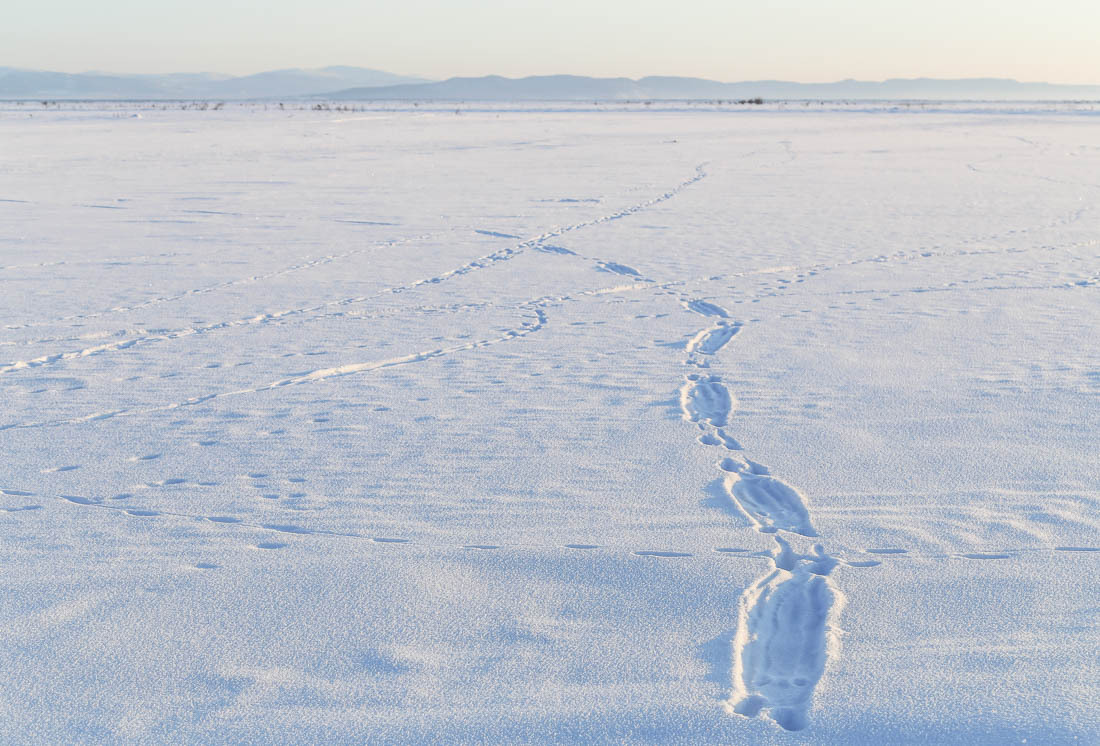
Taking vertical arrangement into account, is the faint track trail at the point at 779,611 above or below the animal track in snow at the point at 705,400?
above

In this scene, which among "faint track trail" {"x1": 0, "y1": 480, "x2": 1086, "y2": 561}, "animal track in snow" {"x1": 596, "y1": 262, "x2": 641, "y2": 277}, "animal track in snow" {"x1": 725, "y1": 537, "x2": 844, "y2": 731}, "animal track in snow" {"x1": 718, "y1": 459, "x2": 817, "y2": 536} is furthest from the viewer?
"animal track in snow" {"x1": 596, "y1": 262, "x2": 641, "y2": 277}

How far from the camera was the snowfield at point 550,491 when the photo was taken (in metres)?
2.62

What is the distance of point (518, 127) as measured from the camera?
106ft

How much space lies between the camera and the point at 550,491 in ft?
13.0

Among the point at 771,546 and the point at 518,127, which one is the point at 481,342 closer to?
the point at 771,546

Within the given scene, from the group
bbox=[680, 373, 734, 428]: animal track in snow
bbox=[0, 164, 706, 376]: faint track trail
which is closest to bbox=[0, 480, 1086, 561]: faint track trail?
bbox=[680, 373, 734, 428]: animal track in snow

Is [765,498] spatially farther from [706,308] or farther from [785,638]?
[706,308]

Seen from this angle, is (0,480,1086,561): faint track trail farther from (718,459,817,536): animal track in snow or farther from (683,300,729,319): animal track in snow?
(683,300,729,319): animal track in snow

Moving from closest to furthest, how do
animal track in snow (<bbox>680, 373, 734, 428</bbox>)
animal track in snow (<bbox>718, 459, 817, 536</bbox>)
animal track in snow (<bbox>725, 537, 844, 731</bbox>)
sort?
animal track in snow (<bbox>725, 537, 844, 731</bbox>), animal track in snow (<bbox>718, 459, 817, 536</bbox>), animal track in snow (<bbox>680, 373, 734, 428</bbox>)

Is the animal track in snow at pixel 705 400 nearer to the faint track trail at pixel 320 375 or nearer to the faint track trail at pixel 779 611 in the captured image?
the faint track trail at pixel 779 611

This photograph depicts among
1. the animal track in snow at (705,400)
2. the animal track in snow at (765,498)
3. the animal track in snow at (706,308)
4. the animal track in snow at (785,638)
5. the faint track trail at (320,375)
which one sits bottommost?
the faint track trail at (320,375)

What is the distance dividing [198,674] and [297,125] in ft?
105

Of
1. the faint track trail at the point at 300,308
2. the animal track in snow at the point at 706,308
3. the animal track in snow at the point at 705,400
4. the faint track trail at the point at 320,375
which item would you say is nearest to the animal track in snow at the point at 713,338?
the animal track in snow at the point at 706,308

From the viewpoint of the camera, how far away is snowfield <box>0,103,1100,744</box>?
262cm
